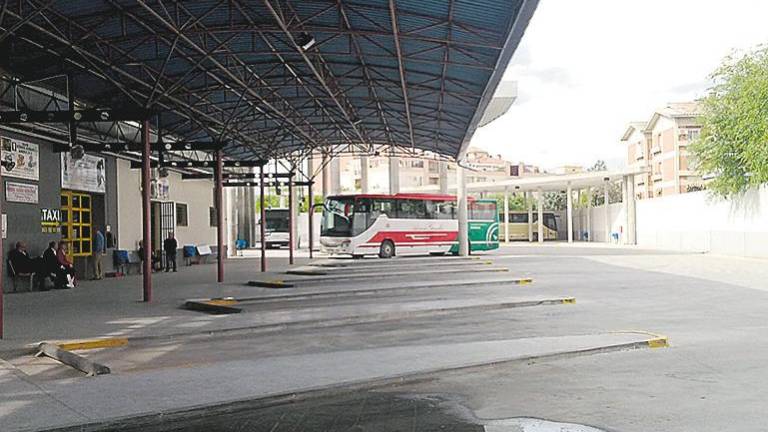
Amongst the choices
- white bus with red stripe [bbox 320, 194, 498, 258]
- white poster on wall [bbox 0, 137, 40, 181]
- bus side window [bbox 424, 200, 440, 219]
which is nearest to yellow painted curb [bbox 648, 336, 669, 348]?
white poster on wall [bbox 0, 137, 40, 181]

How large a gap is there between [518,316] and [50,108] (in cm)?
1420

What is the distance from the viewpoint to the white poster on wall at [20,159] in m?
19.9

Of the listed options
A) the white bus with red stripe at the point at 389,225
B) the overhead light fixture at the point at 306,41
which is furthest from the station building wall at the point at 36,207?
the white bus with red stripe at the point at 389,225

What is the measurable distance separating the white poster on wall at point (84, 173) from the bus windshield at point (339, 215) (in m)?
14.3

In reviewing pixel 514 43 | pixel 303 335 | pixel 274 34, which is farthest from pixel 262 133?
pixel 303 335

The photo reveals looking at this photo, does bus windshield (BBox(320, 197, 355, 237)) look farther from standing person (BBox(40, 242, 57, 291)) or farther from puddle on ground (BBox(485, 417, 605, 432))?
puddle on ground (BBox(485, 417, 605, 432))

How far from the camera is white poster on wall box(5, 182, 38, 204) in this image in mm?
20169

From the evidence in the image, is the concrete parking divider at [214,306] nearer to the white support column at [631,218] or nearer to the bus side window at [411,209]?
the bus side window at [411,209]

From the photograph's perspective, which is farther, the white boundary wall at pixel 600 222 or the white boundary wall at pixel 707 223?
the white boundary wall at pixel 600 222

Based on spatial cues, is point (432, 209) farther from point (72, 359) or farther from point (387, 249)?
point (72, 359)

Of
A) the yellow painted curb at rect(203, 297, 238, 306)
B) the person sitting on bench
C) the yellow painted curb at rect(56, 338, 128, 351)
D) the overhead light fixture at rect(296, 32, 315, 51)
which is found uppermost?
the overhead light fixture at rect(296, 32, 315, 51)

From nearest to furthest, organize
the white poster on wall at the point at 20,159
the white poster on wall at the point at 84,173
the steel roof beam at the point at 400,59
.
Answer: the steel roof beam at the point at 400,59 < the white poster on wall at the point at 20,159 < the white poster on wall at the point at 84,173

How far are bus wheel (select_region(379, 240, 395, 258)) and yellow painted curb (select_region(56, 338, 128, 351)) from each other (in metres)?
28.3

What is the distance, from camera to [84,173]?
24.7 meters
